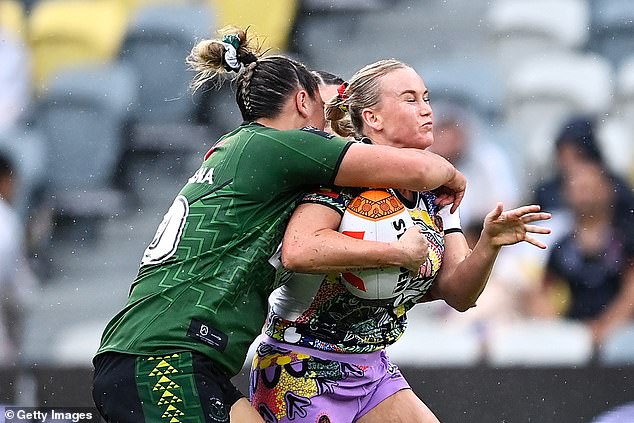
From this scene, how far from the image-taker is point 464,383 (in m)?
6.04

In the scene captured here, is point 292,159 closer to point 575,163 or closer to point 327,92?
point 327,92

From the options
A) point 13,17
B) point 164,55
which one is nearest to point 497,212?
point 164,55

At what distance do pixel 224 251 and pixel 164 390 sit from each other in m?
0.44

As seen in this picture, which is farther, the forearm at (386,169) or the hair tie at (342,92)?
the hair tie at (342,92)

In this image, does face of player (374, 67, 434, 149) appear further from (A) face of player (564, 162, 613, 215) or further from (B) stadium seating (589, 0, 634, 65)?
(B) stadium seating (589, 0, 634, 65)

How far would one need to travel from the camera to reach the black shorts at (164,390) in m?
3.11

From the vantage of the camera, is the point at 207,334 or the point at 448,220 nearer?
the point at 207,334

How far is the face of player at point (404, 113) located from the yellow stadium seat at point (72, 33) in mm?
3517

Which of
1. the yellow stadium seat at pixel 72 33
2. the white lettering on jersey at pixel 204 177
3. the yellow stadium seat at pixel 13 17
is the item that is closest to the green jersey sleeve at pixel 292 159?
the white lettering on jersey at pixel 204 177

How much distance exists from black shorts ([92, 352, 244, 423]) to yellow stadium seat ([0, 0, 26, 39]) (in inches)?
164

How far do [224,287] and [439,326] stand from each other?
125 inches

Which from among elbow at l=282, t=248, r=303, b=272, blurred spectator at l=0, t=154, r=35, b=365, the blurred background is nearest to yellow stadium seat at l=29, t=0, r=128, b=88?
the blurred background

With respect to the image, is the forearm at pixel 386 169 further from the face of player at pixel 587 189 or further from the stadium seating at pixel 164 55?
the stadium seating at pixel 164 55

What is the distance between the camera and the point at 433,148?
6.36 metres
